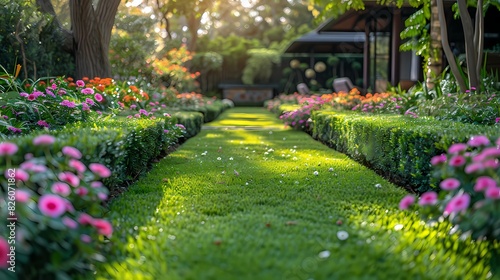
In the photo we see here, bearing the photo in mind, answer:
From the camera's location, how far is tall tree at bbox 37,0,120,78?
31.8 ft

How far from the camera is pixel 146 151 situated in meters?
5.41

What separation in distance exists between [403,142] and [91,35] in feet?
22.3

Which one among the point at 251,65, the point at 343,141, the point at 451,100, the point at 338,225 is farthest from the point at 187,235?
the point at 251,65

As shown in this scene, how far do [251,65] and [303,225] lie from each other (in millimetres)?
23846

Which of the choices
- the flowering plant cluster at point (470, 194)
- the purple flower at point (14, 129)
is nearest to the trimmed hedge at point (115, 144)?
the purple flower at point (14, 129)

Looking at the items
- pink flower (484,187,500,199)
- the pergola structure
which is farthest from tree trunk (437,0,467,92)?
the pergola structure

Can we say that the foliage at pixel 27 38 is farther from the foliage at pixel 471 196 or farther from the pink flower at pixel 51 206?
the foliage at pixel 471 196

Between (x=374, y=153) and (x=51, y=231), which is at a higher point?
(x=51, y=231)

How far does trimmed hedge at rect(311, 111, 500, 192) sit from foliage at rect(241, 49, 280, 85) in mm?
19244

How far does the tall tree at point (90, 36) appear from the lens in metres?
9.68

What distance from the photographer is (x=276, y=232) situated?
10.1 ft

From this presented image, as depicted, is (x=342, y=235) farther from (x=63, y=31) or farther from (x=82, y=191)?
(x=63, y=31)

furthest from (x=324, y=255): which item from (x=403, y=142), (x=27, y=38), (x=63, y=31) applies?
(x=63, y=31)

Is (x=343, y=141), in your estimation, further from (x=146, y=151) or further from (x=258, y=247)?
(x=258, y=247)
